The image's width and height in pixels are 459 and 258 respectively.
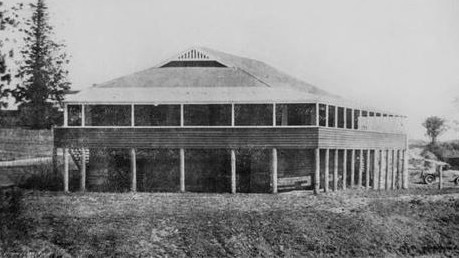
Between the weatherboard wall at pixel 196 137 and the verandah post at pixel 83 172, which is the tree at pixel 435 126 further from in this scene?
the verandah post at pixel 83 172

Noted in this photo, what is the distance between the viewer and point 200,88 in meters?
33.8

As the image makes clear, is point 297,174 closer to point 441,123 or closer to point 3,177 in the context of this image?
Answer: point 3,177

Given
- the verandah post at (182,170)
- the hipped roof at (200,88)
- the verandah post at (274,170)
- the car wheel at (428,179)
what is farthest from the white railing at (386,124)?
the verandah post at (182,170)

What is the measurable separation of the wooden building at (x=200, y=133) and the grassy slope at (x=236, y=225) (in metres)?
3.12

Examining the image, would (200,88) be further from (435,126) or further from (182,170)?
(435,126)

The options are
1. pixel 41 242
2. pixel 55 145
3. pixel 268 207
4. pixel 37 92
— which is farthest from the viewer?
pixel 37 92

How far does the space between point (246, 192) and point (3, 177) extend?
13802 millimetres

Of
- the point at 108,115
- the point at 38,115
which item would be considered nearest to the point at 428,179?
the point at 108,115

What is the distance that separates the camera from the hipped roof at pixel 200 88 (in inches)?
1256

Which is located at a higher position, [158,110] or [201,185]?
[158,110]

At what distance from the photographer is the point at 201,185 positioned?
3397 cm

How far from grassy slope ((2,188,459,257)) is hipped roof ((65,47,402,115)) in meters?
5.09

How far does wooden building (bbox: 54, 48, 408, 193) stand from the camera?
1244 inches

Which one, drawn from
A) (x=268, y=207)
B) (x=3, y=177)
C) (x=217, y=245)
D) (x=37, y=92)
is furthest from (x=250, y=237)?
(x=37, y=92)
